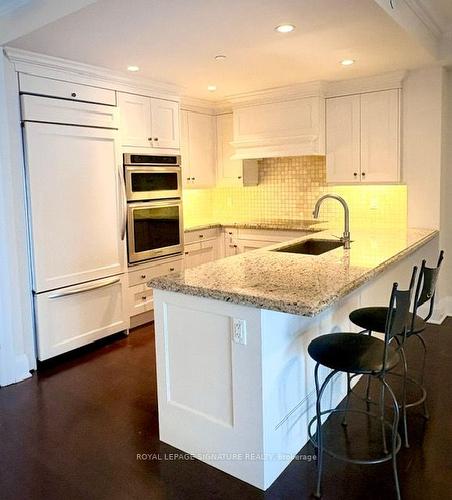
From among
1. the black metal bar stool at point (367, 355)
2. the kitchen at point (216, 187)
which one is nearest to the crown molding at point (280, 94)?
the kitchen at point (216, 187)

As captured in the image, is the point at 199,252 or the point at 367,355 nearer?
the point at 367,355

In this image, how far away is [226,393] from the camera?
214cm

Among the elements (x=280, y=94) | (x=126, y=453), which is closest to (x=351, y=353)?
(x=126, y=453)

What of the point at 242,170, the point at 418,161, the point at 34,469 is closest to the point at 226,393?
the point at 34,469

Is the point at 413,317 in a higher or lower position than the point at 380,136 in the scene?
lower

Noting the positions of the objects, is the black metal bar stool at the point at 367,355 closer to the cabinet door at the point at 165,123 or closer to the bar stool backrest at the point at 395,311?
the bar stool backrest at the point at 395,311

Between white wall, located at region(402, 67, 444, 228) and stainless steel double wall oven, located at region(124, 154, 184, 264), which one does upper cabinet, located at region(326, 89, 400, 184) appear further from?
stainless steel double wall oven, located at region(124, 154, 184, 264)

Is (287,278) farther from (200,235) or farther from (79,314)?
(200,235)

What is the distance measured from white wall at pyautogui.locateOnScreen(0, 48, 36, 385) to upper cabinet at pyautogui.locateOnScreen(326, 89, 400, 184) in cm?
291

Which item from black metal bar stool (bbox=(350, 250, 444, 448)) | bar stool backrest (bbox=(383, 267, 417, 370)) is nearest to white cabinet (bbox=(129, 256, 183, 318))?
black metal bar stool (bbox=(350, 250, 444, 448))

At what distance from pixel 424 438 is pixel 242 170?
3594 mm

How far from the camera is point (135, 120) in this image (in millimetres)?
4129

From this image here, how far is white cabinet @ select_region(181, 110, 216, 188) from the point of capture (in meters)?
5.13

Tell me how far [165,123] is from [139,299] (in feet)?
5.62
